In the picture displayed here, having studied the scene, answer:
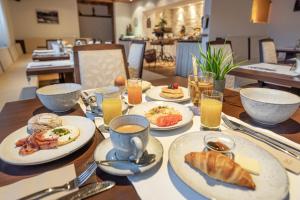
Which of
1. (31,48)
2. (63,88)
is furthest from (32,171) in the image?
(31,48)

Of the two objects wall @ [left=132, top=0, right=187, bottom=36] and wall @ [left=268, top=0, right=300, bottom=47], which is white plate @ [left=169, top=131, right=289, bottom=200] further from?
wall @ [left=132, top=0, right=187, bottom=36]

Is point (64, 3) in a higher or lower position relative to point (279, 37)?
higher

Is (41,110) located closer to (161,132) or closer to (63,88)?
(63,88)

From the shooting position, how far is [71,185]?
0.43 meters

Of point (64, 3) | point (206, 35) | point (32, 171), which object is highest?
point (64, 3)

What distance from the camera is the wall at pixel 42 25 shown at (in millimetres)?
7848

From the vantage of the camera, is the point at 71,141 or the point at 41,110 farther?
the point at 41,110

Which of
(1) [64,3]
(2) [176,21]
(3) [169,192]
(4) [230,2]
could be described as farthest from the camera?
(2) [176,21]

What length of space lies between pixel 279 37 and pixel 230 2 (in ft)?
7.01

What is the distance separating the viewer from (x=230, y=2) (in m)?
4.10

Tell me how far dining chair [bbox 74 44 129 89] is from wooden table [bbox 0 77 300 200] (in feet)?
1.63

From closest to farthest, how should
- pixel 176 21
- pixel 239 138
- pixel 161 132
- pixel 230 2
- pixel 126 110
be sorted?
pixel 239 138 → pixel 161 132 → pixel 126 110 → pixel 230 2 → pixel 176 21

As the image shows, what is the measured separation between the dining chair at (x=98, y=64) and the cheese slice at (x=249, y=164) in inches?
48.4

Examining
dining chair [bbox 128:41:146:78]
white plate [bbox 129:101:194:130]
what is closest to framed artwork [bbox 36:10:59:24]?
dining chair [bbox 128:41:146:78]
